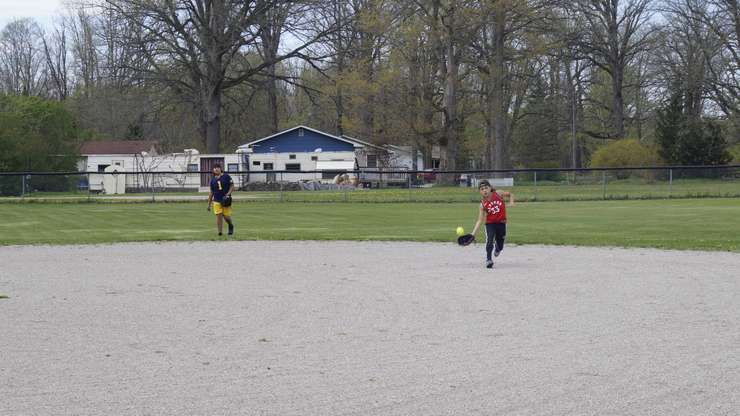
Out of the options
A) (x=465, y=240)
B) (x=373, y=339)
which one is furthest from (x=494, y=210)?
(x=373, y=339)

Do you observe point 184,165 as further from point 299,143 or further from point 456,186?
point 456,186

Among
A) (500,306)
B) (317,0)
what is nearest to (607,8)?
(317,0)

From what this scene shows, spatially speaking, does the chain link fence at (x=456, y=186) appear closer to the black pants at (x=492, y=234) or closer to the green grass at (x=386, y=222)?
the green grass at (x=386, y=222)

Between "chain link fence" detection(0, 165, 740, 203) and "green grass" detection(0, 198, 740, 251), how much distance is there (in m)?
2.24

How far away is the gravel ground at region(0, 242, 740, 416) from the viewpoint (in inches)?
258

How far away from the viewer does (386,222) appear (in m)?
28.9

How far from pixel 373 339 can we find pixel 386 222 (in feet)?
65.8

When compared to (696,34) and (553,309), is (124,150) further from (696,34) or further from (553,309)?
(553,309)

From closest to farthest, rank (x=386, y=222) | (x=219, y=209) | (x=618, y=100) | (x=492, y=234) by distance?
Result: (x=492, y=234)
(x=219, y=209)
(x=386, y=222)
(x=618, y=100)

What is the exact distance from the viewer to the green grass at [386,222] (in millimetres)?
21984

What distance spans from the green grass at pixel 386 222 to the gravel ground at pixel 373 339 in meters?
6.44

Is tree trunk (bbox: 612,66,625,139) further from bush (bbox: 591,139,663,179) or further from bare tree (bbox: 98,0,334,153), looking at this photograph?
bare tree (bbox: 98,0,334,153)

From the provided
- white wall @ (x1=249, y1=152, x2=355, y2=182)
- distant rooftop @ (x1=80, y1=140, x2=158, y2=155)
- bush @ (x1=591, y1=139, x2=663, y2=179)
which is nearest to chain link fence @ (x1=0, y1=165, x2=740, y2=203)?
white wall @ (x1=249, y1=152, x2=355, y2=182)

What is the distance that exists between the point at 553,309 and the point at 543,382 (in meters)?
3.68
